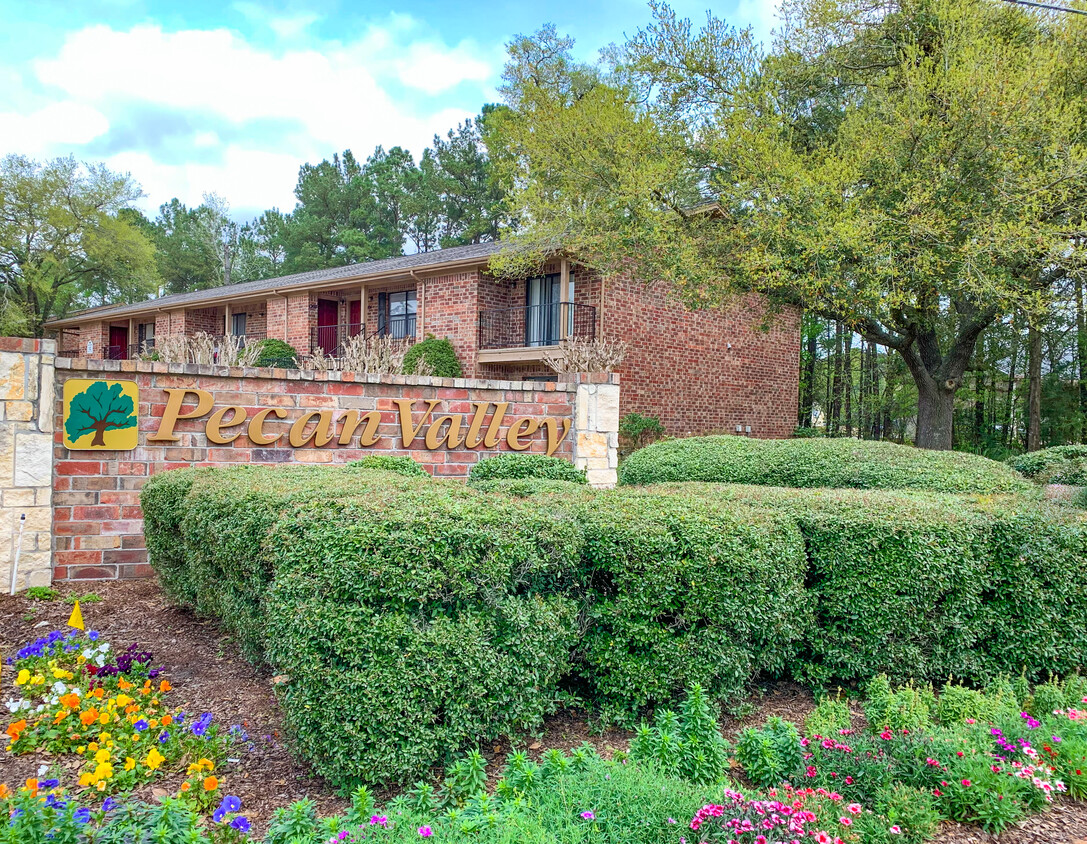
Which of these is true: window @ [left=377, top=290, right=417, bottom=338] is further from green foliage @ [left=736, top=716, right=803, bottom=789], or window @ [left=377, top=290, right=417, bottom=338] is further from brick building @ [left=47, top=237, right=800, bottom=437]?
green foliage @ [left=736, top=716, right=803, bottom=789]

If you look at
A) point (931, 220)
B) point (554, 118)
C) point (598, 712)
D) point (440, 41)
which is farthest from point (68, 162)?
point (598, 712)

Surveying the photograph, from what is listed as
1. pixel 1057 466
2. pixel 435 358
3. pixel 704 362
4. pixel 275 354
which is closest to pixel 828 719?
pixel 1057 466

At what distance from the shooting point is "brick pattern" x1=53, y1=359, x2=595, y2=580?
6730 mm

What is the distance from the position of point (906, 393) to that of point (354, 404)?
21.4 meters

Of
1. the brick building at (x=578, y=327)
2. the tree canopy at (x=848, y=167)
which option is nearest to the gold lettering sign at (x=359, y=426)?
the tree canopy at (x=848, y=167)

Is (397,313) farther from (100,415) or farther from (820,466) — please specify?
(820,466)

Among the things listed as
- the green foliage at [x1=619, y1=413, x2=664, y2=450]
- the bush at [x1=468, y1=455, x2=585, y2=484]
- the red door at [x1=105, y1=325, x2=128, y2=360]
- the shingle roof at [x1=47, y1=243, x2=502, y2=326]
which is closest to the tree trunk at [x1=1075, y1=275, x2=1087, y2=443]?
the green foliage at [x1=619, y1=413, x2=664, y2=450]

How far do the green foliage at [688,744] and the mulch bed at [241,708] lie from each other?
26 centimetres

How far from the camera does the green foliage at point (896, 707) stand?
3703 mm

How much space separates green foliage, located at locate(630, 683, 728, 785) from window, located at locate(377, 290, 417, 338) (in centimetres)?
1837

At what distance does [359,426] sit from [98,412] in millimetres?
2341

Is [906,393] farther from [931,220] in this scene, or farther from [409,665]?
[409,665]

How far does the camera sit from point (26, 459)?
252 inches

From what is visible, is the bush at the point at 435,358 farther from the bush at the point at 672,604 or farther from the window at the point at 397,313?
the bush at the point at 672,604
